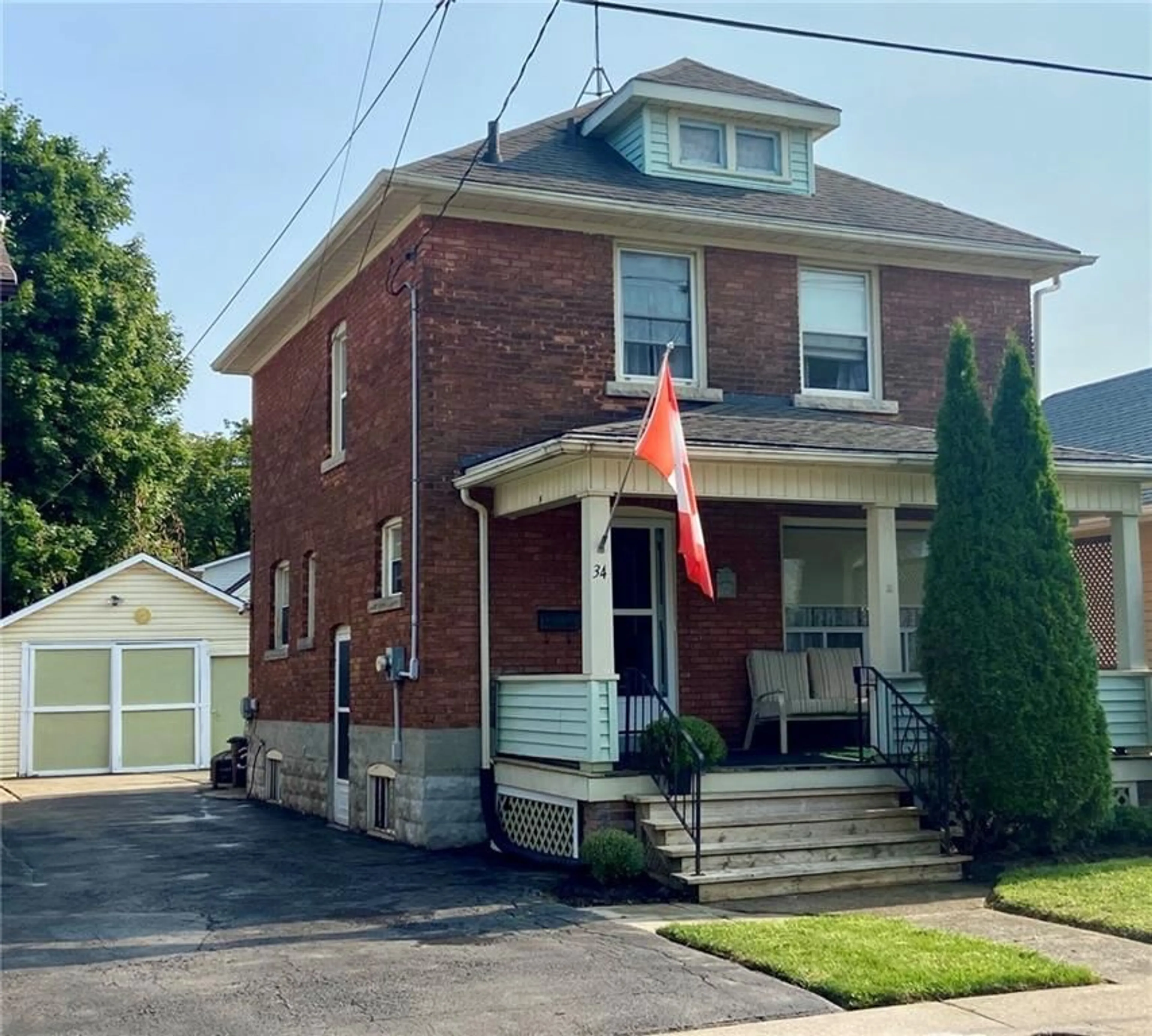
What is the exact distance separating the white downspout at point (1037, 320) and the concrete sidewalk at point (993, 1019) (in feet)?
34.8

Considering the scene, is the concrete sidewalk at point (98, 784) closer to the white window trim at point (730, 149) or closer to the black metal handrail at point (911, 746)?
the white window trim at point (730, 149)

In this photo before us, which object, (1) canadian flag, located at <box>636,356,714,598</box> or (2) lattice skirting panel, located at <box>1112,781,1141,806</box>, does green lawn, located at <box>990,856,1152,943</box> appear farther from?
(1) canadian flag, located at <box>636,356,714,598</box>

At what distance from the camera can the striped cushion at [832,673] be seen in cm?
1467

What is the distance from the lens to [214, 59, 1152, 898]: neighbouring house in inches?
478

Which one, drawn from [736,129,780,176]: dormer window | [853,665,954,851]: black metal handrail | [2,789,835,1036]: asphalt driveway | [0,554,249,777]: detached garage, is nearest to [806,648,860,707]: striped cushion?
[853,665,954,851]: black metal handrail

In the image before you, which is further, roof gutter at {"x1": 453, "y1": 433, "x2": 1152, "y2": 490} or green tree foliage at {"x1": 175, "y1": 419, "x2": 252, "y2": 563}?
green tree foliage at {"x1": 175, "y1": 419, "x2": 252, "y2": 563}

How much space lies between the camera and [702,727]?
11.8m

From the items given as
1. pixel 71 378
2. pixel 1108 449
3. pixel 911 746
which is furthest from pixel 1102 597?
pixel 71 378

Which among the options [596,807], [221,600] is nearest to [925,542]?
[596,807]

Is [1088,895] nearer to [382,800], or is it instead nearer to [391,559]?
[382,800]

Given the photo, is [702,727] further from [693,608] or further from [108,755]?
[108,755]

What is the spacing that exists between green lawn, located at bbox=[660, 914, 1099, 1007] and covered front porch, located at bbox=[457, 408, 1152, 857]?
266 cm

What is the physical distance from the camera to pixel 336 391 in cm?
1758

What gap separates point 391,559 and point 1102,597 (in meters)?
9.42
